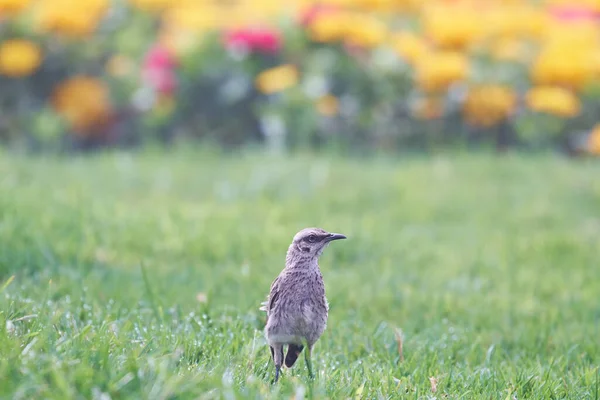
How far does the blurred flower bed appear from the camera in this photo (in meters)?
8.86

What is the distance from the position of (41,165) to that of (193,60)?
86.5 inches

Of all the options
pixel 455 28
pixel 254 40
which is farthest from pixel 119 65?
pixel 455 28

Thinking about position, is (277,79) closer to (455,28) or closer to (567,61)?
(455,28)

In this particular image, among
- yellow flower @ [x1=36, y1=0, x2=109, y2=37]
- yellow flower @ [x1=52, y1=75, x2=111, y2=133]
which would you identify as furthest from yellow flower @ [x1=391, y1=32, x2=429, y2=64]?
yellow flower @ [x1=36, y1=0, x2=109, y2=37]

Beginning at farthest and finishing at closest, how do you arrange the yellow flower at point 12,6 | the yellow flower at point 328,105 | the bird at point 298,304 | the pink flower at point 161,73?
the pink flower at point 161,73 < the yellow flower at point 12,6 < the yellow flower at point 328,105 < the bird at point 298,304

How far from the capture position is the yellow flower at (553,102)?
28.8ft

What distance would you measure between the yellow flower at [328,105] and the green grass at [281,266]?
2.77ft

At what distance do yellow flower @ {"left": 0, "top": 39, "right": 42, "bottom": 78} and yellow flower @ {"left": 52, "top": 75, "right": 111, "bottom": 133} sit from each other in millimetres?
424

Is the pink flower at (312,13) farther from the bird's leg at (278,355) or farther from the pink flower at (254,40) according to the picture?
the bird's leg at (278,355)

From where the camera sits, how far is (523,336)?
168 inches

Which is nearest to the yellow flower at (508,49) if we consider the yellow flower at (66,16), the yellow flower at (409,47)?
the yellow flower at (409,47)

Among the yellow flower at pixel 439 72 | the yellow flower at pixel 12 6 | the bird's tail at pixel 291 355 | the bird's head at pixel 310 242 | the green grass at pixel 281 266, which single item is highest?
the yellow flower at pixel 12 6

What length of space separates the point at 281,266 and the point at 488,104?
4.60 meters

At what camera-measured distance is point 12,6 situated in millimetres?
8898
